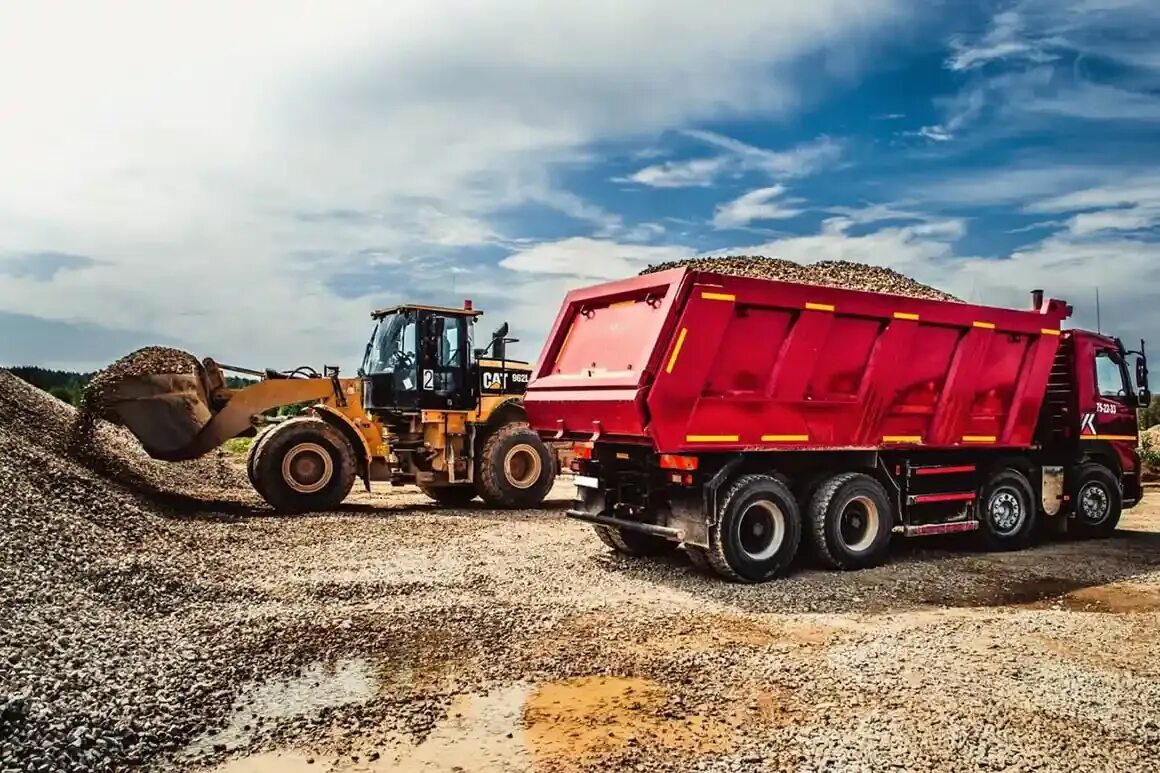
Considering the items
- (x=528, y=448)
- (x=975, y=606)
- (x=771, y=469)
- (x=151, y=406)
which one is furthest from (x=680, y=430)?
(x=151, y=406)

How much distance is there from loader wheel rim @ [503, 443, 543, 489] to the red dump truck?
4.34m

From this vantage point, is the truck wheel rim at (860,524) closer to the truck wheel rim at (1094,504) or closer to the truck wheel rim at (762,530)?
the truck wheel rim at (762,530)

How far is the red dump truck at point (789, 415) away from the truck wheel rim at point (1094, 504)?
1.63 ft

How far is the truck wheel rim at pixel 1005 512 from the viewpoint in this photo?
35.5ft

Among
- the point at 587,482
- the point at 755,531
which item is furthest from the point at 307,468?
the point at 755,531

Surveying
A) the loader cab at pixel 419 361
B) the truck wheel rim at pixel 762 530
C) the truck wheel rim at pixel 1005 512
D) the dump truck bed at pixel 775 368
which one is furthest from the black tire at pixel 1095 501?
the loader cab at pixel 419 361

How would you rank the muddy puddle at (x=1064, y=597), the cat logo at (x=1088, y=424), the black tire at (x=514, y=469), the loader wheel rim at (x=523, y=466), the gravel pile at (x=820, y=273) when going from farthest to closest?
the gravel pile at (x=820, y=273) → the loader wheel rim at (x=523, y=466) → the black tire at (x=514, y=469) → the cat logo at (x=1088, y=424) → the muddy puddle at (x=1064, y=597)

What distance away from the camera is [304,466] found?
13.2 metres

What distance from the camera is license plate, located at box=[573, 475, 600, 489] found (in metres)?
9.49

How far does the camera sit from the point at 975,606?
7.96m

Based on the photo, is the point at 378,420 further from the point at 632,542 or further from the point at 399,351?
the point at 632,542

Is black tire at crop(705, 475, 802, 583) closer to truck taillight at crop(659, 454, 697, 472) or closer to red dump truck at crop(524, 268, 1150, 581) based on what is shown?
red dump truck at crop(524, 268, 1150, 581)

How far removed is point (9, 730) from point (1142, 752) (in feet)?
18.9

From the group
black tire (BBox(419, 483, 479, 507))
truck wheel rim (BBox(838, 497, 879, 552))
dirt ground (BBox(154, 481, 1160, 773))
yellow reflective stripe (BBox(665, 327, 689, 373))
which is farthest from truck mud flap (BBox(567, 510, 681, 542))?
black tire (BBox(419, 483, 479, 507))
